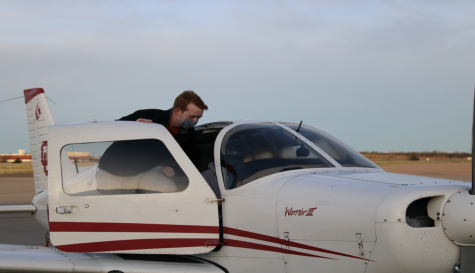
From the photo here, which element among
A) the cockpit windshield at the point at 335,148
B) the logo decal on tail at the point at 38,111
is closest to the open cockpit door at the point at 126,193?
the cockpit windshield at the point at 335,148

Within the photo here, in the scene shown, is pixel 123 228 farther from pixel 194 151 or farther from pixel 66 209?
pixel 194 151

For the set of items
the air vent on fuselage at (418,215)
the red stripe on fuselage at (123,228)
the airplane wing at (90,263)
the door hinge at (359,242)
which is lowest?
the airplane wing at (90,263)

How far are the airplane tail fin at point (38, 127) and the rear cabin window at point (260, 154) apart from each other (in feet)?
14.4

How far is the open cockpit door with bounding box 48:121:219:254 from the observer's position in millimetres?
4062

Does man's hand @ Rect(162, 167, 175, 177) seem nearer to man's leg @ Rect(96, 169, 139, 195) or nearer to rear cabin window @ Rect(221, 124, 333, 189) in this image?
man's leg @ Rect(96, 169, 139, 195)

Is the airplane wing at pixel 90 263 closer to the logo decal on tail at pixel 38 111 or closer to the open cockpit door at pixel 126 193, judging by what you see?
the open cockpit door at pixel 126 193

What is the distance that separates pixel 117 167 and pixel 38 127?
4.07 meters

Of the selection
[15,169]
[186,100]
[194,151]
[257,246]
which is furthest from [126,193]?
[15,169]

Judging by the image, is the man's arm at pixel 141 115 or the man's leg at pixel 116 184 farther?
the man's arm at pixel 141 115

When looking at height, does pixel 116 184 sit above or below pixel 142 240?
above

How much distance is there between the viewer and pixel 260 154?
14.2 ft

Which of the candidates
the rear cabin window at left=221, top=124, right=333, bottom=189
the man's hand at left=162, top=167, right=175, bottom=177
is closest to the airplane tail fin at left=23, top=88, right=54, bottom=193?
the man's hand at left=162, top=167, right=175, bottom=177

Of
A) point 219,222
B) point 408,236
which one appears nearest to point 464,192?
point 408,236

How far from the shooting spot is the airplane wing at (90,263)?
407cm
